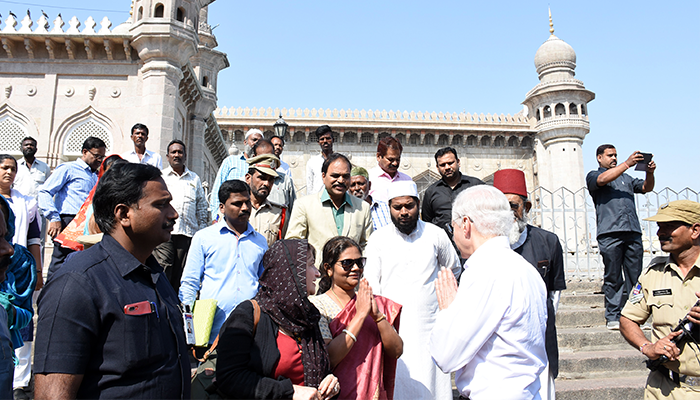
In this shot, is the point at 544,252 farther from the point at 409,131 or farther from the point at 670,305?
the point at 409,131

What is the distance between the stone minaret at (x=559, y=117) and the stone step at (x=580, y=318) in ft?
66.7

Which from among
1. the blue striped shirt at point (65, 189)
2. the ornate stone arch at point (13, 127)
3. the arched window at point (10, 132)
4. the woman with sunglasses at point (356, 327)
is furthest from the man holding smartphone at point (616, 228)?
the arched window at point (10, 132)

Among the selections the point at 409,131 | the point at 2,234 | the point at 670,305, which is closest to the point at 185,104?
the point at 2,234

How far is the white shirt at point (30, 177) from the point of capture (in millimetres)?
6590

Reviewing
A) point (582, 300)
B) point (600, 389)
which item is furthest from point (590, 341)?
point (582, 300)

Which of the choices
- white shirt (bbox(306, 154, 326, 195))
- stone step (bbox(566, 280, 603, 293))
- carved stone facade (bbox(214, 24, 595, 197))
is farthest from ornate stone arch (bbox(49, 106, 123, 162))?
carved stone facade (bbox(214, 24, 595, 197))

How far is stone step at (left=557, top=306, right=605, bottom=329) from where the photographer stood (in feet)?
18.6

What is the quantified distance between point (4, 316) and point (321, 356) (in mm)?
1365

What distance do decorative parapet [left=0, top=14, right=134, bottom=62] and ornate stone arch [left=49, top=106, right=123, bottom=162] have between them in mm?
1365

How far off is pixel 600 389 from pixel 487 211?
2981 mm

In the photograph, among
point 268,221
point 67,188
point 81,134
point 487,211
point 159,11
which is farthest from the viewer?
point 81,134

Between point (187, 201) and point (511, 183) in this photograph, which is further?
point (187, 201)

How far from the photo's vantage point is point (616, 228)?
5.48 metres

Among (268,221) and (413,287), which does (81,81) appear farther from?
(413,287)
